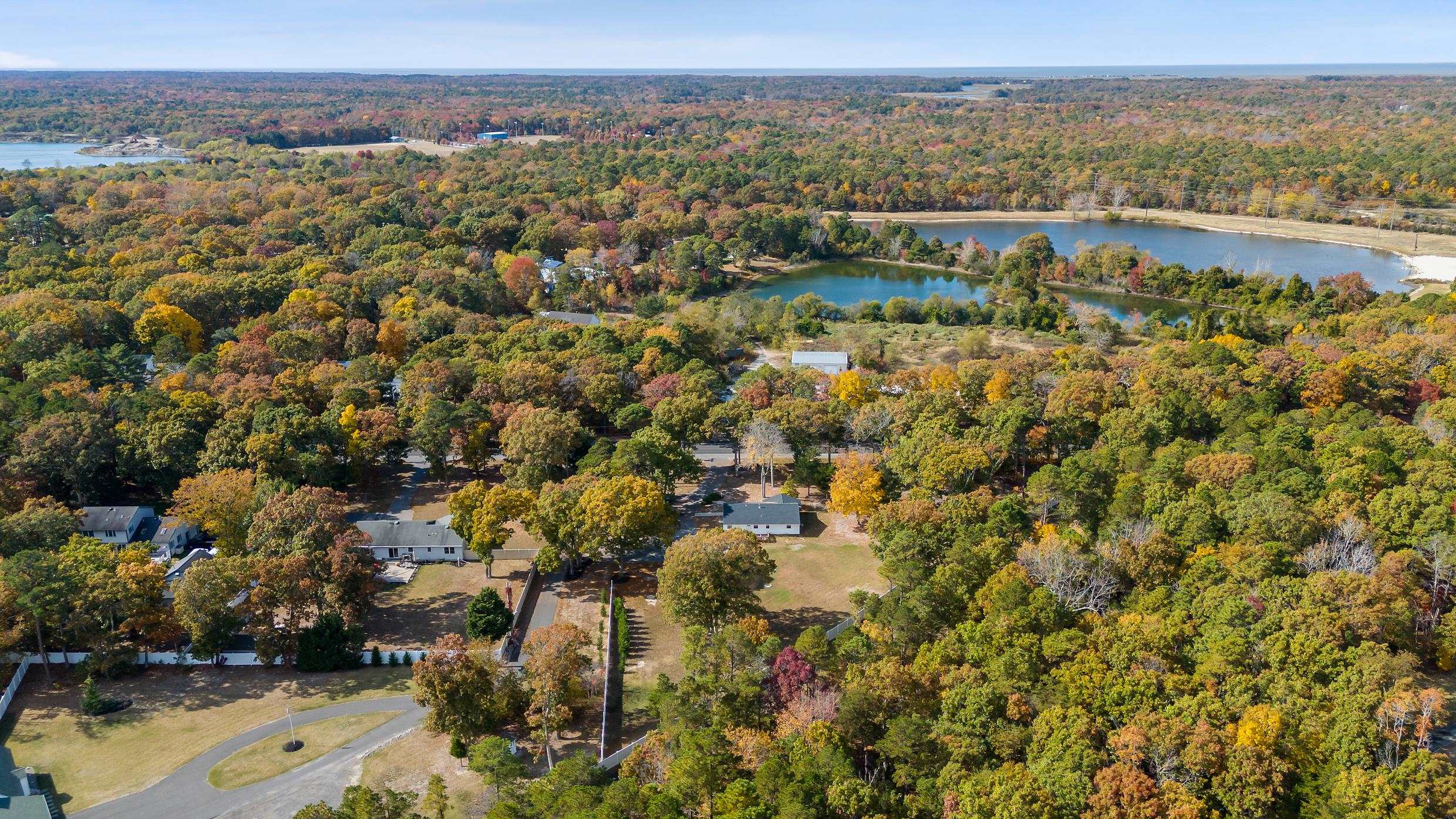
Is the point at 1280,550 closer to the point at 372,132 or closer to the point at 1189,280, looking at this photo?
the point at 1189,280

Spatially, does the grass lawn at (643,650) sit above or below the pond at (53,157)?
below

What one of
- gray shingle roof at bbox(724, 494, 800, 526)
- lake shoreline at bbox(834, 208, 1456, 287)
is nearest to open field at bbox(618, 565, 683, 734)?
gray shingle roof at bbox(724, 494, 800, 526)

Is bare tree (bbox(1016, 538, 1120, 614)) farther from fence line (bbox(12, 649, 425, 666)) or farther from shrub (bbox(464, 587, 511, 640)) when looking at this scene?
fence line (bbox(12, 649, 425, 666))

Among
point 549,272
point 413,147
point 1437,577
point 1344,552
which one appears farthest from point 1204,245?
point 413,147

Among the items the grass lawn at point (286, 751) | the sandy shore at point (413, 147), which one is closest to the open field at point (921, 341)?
the grass lawn at point (286, 751)

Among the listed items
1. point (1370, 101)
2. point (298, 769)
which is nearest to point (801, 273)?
point (298, 769)

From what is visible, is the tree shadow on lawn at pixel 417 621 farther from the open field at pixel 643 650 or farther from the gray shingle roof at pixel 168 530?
the gray shingle roof at pixel 168 530
